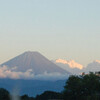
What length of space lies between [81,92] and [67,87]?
11.7 feet

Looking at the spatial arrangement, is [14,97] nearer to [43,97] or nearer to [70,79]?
[70,79]

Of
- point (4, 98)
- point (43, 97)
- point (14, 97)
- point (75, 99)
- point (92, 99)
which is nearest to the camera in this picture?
point (14, 97)

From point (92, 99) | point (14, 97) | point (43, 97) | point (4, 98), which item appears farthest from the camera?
point (43, 97)

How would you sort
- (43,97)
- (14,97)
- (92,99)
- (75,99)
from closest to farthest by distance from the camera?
(14,97), (92,99), (75,99), (43,97)

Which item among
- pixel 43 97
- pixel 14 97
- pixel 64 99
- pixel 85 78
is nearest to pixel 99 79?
pixel 85 78

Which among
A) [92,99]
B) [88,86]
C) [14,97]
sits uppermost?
[88,86]

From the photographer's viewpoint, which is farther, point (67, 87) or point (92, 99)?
point (67, 87)

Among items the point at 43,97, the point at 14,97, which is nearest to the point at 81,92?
the point at 43,97

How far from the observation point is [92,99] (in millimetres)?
79000

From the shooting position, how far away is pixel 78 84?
320ft

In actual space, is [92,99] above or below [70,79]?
below

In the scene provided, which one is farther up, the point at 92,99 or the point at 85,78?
the point at 85,78

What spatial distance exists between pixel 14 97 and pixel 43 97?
93996mm

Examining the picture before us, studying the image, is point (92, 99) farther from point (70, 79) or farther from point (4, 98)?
point (4, 98)
